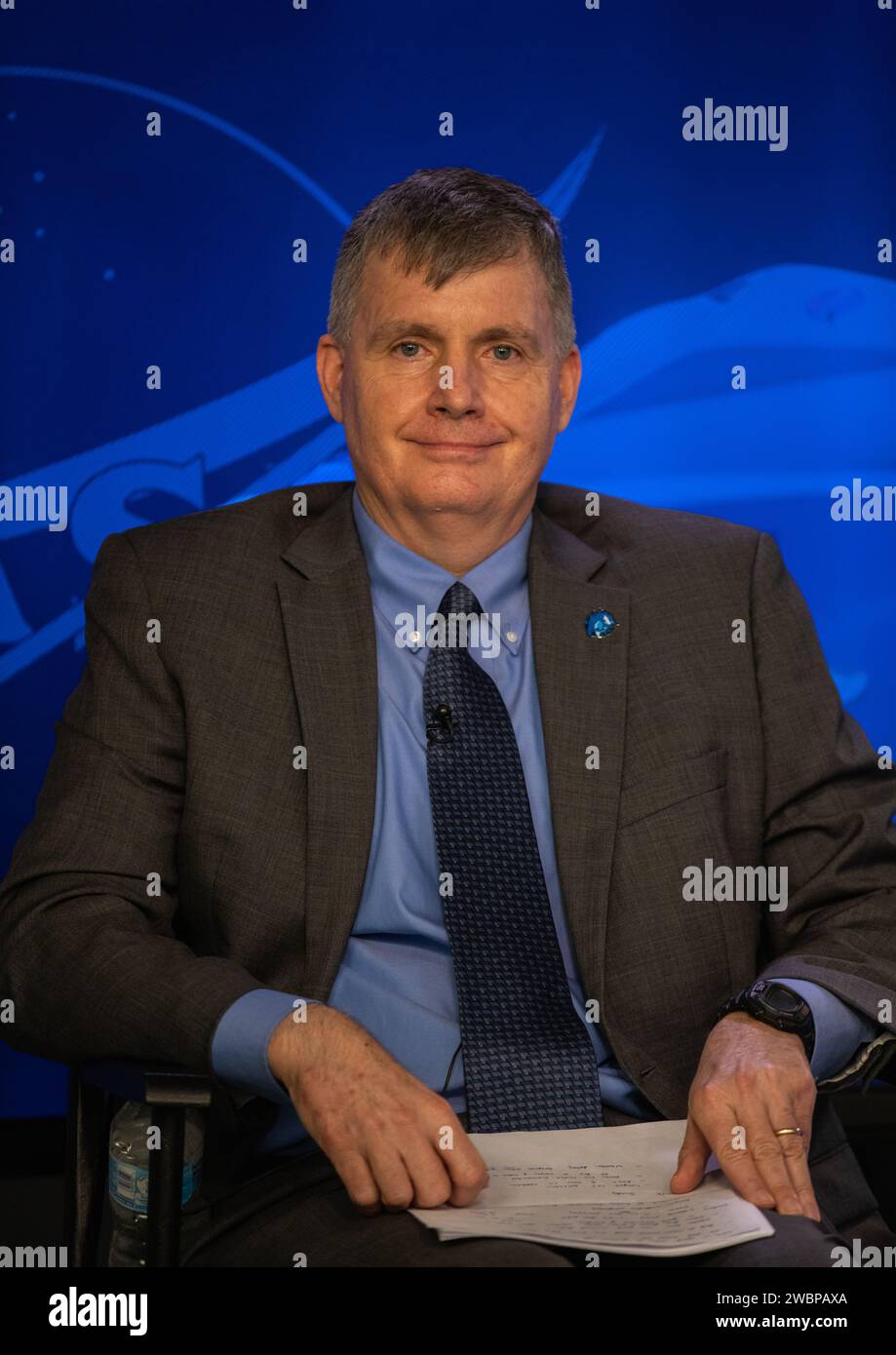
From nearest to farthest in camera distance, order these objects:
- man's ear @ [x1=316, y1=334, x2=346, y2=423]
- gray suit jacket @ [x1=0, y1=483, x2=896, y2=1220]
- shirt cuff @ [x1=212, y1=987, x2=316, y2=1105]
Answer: shirt cuff @ [x1=212, y1=987, x2=316, y2=1105] → gray suit jacket @ [x1=0, y1=483, x2=896, y2=1220] → man's ear @ [x1=316, y1=334, x2=346, y2=423]

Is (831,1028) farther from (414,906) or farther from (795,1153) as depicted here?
(414,906)

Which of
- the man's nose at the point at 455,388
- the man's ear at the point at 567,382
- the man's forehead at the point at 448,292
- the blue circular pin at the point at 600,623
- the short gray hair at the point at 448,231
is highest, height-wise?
the short gray hair at the point at 448,231

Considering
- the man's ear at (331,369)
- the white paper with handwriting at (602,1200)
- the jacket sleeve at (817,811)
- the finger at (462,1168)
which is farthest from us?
the man's ear at (331,369)

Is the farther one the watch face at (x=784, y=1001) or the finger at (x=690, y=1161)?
the watch face at (x=784, y=1001)

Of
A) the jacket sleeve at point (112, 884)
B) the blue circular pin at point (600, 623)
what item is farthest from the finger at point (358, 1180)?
the blue circular pin at point (600, 623)

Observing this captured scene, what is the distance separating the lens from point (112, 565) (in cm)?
241

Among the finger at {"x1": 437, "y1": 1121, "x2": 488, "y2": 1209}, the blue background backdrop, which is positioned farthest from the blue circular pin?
the blue background backdrop

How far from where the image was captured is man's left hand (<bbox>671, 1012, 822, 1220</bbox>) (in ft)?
6.03

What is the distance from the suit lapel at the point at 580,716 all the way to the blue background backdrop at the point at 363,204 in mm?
1372

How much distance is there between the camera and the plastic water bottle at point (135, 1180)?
2.08m

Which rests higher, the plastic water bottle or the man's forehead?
the man's forehead

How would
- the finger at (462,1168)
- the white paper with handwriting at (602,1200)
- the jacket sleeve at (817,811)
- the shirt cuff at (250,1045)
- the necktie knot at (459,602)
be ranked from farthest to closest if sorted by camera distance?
the necktie knot at (459,602)
the jacket sleeve at (817,811)
the shirt cuff at (250,1045)
the finger at (462,1168)
the white paper with handwriting at (602,1200)

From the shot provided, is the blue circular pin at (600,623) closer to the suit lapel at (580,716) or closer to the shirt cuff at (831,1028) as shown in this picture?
the suit lapel at (580,716)

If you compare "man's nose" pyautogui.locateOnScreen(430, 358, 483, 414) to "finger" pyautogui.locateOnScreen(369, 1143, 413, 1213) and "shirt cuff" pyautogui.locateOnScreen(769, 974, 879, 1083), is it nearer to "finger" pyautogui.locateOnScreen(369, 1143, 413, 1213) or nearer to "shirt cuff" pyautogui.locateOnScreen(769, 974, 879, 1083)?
"shirt cuff" pyautogui.locateOnScreen(769, 974, 879, 1083)
